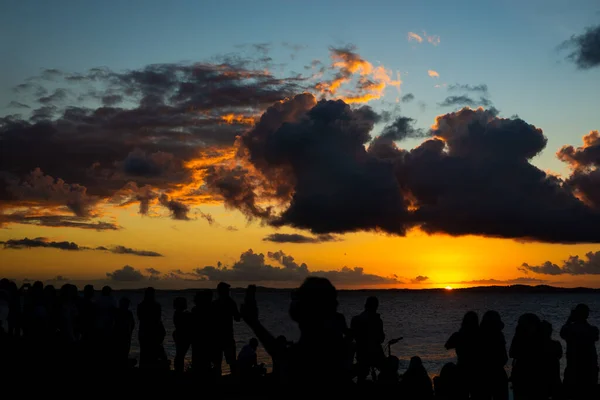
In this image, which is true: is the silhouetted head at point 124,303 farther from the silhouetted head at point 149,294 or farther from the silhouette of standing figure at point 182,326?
the silhouette of standing figure at point 182,326

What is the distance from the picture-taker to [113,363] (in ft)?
50.5

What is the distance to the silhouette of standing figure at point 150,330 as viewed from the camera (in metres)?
15.4

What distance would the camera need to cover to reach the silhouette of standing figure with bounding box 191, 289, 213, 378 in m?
13.8

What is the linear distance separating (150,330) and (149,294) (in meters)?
0.97

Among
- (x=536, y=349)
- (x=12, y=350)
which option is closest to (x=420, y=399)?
(x=536, y=349)

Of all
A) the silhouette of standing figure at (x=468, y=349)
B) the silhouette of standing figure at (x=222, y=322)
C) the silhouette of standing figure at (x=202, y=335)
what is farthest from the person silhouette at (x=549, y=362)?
the silhouette of standing figure at (x=202, y=335)

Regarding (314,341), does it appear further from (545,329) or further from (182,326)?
(182,326)

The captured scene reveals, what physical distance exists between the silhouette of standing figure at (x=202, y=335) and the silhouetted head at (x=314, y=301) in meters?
10.1

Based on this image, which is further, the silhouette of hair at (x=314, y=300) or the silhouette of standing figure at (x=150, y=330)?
the silhouette of standing figure at (x=150, y=330)

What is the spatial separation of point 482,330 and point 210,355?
583 cm

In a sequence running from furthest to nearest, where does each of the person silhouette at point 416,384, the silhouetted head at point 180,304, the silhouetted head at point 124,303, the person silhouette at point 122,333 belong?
the person silhouette at point 122,333 < the silhouetted head at point 124,303 < the silhouetted head at point 180,304 < the person silhouette at point 416,384

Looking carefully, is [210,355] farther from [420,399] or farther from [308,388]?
[308,388]

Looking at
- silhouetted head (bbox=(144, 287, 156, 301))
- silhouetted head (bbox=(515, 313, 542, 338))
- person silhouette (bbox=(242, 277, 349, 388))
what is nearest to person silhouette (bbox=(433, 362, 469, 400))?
silhouetted head (bbox=(515, 313, 542, 338))

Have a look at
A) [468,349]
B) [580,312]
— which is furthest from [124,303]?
[580,312]
